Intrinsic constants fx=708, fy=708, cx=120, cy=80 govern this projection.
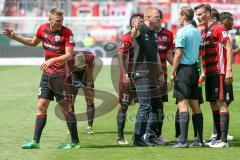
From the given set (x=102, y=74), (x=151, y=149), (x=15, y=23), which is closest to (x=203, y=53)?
(x=151, y=149)

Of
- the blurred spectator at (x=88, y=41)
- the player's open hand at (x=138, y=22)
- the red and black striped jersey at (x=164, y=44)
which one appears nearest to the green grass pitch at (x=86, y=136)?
the red and black striped jersey at (x=164, y=44)

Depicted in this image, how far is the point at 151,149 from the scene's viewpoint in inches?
413

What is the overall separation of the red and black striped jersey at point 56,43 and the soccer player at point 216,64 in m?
2.03

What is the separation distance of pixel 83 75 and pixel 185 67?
2859 mm

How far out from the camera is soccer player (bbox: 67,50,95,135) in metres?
12.8

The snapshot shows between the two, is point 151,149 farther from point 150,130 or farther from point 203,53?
point 203,53

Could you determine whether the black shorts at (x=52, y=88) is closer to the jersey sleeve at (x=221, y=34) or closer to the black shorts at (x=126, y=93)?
the black shorts at (x=126, y=93)

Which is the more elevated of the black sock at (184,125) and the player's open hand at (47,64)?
the player's open hand at (47,64)

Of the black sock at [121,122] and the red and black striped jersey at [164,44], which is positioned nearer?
the black sock at [121,122]

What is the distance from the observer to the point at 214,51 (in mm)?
10938

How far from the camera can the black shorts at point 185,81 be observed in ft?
Result: 34.9

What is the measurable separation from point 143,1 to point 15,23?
419 inches

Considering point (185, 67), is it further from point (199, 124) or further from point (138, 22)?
point (138, 22)

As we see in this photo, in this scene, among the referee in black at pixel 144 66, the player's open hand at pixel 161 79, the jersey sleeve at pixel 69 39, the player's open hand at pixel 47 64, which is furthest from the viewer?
the player's open hand at pixel 161 79
